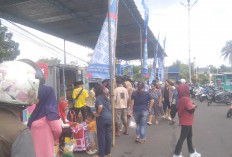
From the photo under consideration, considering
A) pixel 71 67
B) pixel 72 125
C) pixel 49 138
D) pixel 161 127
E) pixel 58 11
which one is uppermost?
pixel 58 11

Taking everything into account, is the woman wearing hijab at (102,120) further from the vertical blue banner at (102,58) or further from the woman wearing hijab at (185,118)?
the woman wearing hijab at (185,118)

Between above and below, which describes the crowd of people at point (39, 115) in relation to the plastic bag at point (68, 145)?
above

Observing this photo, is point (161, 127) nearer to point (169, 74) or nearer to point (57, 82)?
point (57, 82)

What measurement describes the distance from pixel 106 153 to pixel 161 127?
3.67 meters

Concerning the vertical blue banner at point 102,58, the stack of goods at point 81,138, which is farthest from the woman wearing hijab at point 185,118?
the stack of goods at point 81,138

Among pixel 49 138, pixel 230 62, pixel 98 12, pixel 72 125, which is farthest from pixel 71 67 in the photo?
pixel 230 62

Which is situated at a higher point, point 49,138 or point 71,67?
point 71,67

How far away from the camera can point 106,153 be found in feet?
17.0

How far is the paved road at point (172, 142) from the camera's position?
5320mm

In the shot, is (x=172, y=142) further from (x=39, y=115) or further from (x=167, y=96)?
(x=39, y=115)

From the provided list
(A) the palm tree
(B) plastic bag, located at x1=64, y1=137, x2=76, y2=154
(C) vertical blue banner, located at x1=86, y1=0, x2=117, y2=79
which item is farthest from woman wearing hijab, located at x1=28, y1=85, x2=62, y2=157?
(A) the palm tree

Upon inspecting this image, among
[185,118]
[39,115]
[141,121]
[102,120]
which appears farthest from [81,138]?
[39,115]

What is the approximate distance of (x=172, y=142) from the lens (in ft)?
20.3

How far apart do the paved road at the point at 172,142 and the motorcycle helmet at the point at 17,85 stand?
4241 millimetres
